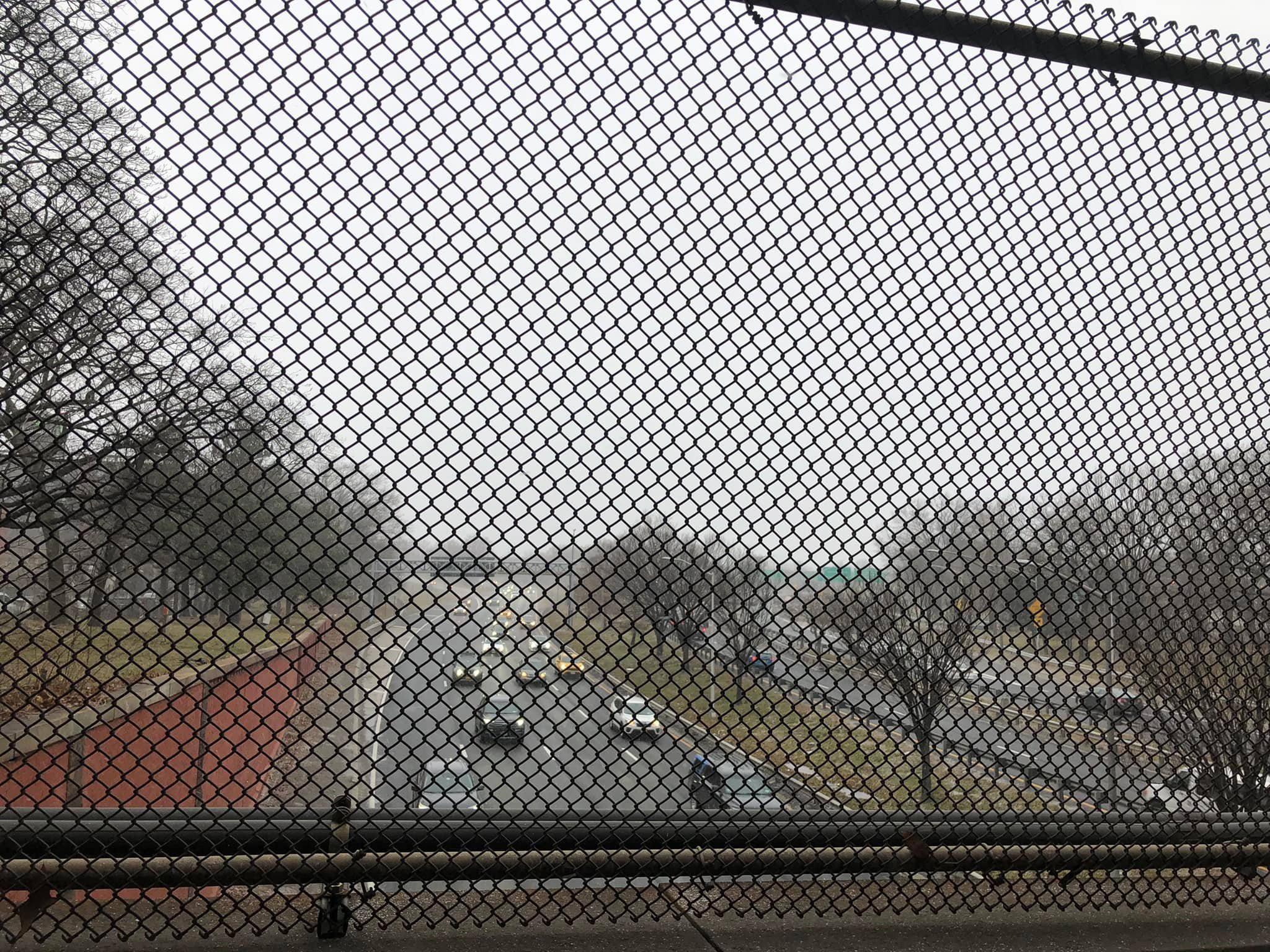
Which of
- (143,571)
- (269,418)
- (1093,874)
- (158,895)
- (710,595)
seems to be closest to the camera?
(269,418)

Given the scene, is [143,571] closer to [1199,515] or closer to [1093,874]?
[1093,874]

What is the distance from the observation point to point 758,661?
2.12 metres

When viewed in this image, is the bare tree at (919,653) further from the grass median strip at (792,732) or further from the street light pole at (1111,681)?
the street light pole at (1111,681)

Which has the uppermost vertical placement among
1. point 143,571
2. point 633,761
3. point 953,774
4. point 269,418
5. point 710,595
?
point 269,418

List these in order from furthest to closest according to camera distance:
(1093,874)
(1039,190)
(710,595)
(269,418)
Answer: (1093,874)
(1039,190)
(710,595)
(269,418)

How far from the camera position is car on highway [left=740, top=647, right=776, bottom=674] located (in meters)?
2.09

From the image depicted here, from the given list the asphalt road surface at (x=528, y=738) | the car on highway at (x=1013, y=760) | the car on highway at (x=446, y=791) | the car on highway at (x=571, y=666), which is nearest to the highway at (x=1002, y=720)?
the car on highway at (x=1013, y=760)

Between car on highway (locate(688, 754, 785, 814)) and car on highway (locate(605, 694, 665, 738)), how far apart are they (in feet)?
0.50

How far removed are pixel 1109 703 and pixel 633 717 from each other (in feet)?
4.96

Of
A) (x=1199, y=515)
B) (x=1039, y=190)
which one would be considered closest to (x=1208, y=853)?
(x=1199, y=515)

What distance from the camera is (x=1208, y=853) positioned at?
232 cm

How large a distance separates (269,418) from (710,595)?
43.5 inches

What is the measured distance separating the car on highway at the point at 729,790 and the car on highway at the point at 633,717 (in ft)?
0.50

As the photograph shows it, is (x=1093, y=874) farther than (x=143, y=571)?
Yes
